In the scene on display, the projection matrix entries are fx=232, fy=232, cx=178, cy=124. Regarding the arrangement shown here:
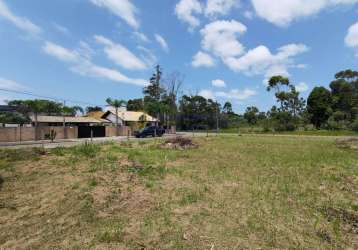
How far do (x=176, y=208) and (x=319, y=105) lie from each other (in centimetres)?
5520

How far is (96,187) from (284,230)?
4565 mm

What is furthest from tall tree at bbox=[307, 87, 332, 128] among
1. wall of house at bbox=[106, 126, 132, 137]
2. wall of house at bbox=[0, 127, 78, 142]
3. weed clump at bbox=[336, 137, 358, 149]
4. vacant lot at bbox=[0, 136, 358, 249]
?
wall of house at bbox=[0, 127, 78, 142]

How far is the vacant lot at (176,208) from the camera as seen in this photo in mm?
3625

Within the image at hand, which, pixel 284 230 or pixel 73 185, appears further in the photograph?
pixel 73 185

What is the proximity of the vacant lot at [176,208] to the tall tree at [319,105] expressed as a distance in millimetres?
49262

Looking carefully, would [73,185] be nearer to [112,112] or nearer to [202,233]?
[202,233]

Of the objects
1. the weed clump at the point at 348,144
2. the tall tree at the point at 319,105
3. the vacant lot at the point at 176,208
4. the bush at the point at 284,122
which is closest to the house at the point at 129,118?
the bush at the point at 284,122

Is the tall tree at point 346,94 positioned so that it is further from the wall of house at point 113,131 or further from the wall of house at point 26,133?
the wall of house at point 26,133

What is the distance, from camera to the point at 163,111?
48.7m

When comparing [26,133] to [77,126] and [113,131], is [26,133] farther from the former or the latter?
[113,131]

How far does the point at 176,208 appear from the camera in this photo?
15.8ft

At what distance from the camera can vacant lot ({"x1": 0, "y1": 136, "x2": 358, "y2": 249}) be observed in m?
3.62

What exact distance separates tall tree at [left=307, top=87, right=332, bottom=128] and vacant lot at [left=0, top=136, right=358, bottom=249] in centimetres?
4926

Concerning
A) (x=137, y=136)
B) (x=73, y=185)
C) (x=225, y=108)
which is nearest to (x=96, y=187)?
(x=73, y=185)
